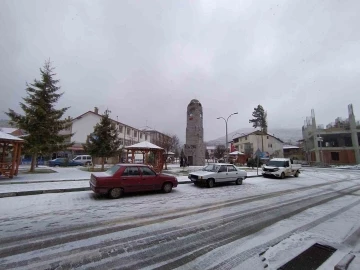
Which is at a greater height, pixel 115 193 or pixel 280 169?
pixel 280 169

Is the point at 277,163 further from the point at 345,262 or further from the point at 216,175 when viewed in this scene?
the point at 345,262

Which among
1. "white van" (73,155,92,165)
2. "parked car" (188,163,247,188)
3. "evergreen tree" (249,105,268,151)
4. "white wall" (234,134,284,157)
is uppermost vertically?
"evergreen tree" (249,105,268,151)

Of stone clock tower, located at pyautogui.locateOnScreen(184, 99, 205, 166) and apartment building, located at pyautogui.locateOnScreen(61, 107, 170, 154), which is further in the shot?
apartment building, located at pyautogui.locateOnScreen(61, 107, 170, 154)

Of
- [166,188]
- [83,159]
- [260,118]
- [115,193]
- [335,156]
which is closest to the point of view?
[115,193]

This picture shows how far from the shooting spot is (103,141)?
22172 millimetres

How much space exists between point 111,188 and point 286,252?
744 centimetres

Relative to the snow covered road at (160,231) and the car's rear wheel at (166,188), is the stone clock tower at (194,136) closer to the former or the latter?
the car's rear wheel at (166,188)

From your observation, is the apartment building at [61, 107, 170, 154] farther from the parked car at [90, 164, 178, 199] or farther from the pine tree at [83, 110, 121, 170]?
the parked car at [90, 164, 178, 199]

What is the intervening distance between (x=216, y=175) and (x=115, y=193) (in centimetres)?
715

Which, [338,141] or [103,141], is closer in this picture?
[103,141]

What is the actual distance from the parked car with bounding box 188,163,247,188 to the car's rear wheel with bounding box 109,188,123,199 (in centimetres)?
562

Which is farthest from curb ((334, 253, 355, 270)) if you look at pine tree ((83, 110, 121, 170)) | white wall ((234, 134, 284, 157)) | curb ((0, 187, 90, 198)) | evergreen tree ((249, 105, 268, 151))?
evergreen tree ((249, 105, 268, 151))

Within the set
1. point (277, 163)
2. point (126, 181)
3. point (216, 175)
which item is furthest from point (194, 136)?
point (126, 181)

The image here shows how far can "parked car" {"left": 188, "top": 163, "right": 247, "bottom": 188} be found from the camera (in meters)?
13.4
